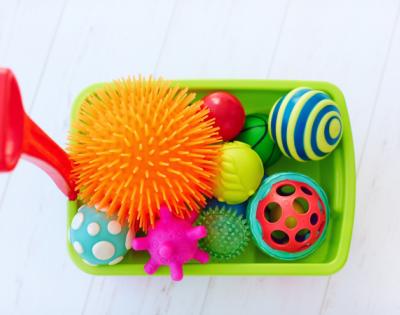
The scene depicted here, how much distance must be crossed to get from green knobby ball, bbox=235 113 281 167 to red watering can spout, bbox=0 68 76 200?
0.33 meters

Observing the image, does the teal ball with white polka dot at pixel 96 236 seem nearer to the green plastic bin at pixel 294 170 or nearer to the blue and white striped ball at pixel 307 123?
the green plastic bin at pixel 294 170

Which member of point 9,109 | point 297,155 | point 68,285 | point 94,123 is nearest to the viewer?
point 9,109

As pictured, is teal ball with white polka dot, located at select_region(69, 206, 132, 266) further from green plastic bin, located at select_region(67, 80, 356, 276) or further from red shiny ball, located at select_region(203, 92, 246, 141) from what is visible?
red shiny ball, located at select_region(203, 92, 246, 141)

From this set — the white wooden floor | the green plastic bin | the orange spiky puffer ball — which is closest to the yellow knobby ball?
the orange spiky puffer ball

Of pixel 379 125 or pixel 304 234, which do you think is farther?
pixel 379 125

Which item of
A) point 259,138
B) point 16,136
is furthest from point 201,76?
point 16,136

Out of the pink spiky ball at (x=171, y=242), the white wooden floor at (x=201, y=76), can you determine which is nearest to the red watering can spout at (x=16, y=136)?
the pink spiky ball at (x=171, y=242)

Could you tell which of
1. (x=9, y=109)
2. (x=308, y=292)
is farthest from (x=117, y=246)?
(x=308, y=292)

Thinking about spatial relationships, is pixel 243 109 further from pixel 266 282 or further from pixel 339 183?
pixel 266 282

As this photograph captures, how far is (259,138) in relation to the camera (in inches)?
33.5

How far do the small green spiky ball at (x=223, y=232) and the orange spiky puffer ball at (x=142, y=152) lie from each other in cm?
5

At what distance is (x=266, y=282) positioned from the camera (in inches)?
38.5

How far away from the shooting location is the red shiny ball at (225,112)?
0.80m

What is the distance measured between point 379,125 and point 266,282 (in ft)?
1.33
